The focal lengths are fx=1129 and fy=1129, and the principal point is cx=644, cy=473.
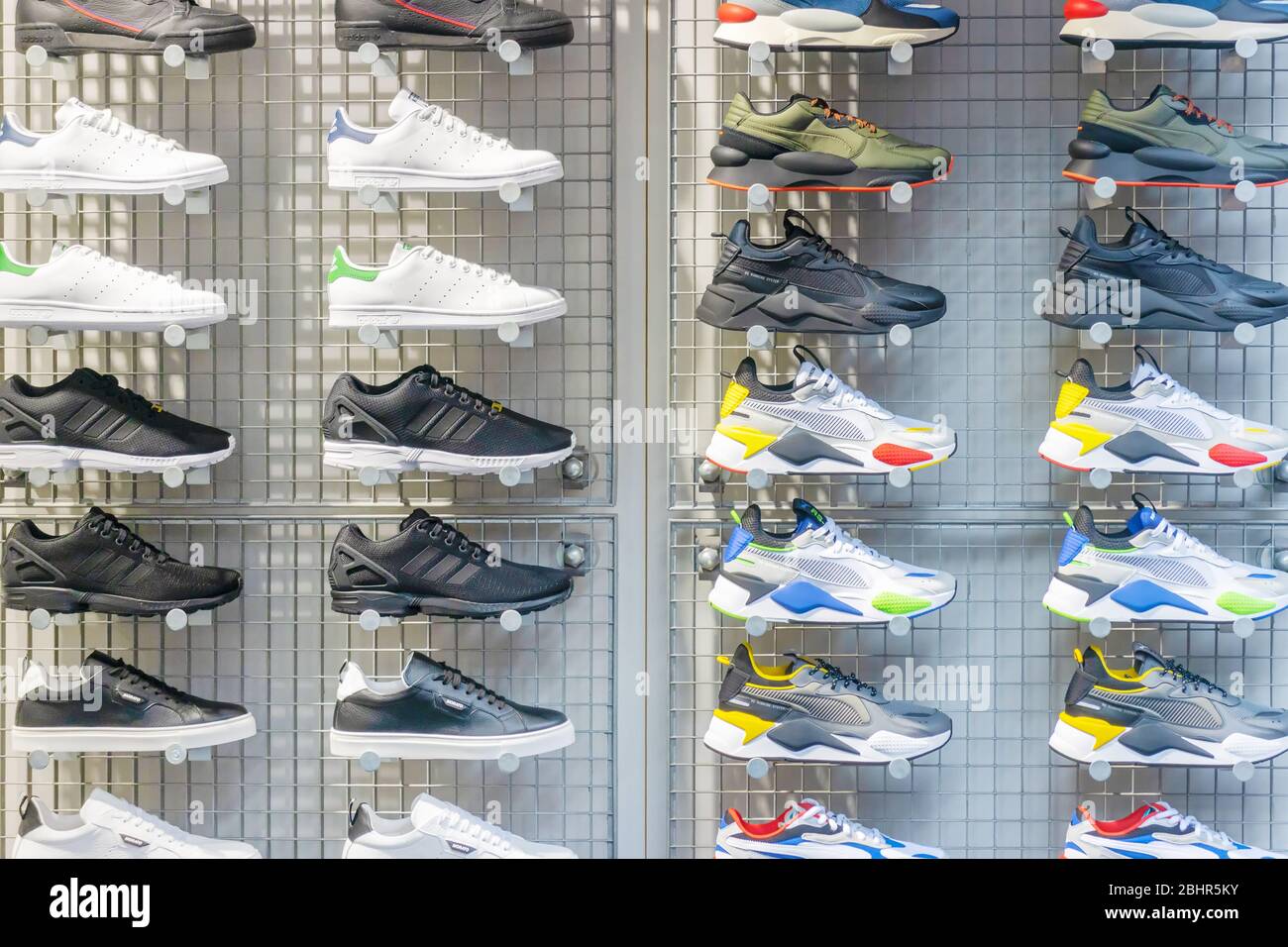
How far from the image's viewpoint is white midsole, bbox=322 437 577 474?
2.61m

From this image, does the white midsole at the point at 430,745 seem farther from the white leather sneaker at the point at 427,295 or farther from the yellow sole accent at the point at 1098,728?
the yellow sole accent at the point at 1098,728

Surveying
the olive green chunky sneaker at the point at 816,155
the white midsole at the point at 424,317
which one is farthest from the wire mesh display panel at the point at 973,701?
the olive green chunky sneaker at the point at 816,155

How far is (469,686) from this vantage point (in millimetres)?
2682

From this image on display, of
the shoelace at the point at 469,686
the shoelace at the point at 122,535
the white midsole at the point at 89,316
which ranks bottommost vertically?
the shoelace at the point at 469,686

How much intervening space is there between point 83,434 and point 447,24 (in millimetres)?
1272

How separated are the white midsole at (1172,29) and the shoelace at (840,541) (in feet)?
4.15

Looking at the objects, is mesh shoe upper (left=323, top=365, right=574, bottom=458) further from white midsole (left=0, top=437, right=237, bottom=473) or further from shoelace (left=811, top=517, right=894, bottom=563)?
shoelace (left=811, top=517, right=894, bottom=563)

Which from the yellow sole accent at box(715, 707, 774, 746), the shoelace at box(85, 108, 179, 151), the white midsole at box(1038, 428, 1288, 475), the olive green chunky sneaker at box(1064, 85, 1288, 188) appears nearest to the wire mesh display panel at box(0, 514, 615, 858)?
the yellow sole accent at box(715, 707, 774, 746)

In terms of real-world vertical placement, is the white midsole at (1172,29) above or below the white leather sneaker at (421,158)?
above

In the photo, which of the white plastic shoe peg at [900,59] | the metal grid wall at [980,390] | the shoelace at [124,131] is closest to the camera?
the white plastic shoe peg at [900,59]

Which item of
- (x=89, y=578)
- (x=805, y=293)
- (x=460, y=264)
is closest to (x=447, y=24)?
(x=460, y=264)

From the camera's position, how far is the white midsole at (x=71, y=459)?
8.59 feet

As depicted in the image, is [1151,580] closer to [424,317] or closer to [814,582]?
[814,582]
